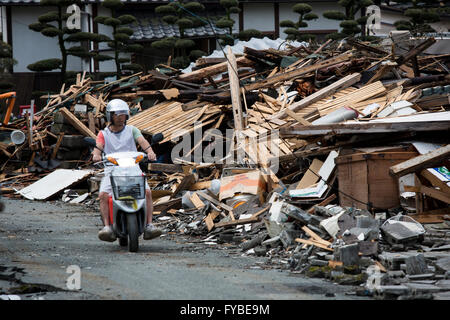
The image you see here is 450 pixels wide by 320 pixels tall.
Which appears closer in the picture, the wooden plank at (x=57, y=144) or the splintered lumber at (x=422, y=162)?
the splintered lumber at (x=422, y=162)

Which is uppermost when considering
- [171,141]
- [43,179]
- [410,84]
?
[410,84]

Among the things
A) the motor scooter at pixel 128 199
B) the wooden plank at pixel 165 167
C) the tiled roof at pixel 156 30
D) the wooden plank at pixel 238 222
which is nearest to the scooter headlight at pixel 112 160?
the motor scooter at pixel 128 199

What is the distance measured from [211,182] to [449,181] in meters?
4.83

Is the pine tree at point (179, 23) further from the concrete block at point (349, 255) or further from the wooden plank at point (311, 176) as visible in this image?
the concrete block at point (349, 255)

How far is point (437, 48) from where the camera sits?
18562 mm

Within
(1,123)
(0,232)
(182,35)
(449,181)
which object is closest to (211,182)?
(0,232)

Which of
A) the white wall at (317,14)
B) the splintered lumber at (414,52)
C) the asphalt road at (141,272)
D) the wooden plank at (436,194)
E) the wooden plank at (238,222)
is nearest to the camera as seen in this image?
the asphalt road at (141,272)

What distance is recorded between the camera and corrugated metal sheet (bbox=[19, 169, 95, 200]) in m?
17.2

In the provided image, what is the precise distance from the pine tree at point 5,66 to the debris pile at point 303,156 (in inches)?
352

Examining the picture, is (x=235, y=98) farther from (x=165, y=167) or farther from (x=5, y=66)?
(x=5, y=66)

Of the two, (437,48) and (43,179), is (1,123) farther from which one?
(437,48)

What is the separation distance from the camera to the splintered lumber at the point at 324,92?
49.3 feet

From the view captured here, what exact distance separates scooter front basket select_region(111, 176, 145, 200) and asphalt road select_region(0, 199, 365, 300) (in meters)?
0.69

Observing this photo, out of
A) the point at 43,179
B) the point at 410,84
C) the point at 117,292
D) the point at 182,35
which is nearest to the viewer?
the point at 117,292
